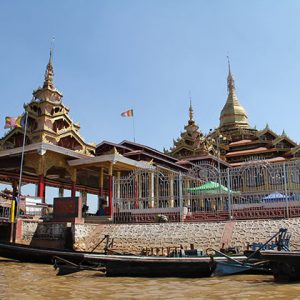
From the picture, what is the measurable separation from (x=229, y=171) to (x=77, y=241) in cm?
715

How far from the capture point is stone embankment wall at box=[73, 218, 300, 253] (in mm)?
14078

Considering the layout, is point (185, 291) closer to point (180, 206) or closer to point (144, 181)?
point (180, 206)

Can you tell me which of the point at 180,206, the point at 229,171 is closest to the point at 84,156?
the point at 180,206

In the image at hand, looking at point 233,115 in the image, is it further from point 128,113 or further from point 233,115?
point 128,113

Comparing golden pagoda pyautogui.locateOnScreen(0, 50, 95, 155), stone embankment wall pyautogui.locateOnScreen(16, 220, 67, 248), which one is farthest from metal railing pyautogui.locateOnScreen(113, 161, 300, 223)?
golden pagoda pyautogui.locateOnScreen(0, 50, 95, 155)

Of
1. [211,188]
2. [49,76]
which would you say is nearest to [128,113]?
[49,76]

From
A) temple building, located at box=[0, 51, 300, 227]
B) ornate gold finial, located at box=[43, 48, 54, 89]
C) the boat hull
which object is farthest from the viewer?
ornate gold finial, located at box=[43, 48, 54, 89]

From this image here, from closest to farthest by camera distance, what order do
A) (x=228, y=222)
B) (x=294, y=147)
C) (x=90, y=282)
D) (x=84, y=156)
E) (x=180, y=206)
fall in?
(x=90, y=282) → (x=228, y=222) → (x=180, y=206) → (x=84, y=156) → (x=294, y=147)

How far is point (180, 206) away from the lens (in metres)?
17.9

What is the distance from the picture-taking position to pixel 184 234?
50.1ft

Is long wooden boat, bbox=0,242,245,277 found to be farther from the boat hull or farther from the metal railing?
the metal railing

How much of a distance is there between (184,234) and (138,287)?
6.48 m

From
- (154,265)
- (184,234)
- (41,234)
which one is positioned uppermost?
(41,234)

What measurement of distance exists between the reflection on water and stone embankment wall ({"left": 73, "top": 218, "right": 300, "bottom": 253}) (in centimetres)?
396
